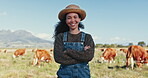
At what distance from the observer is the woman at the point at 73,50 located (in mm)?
2688

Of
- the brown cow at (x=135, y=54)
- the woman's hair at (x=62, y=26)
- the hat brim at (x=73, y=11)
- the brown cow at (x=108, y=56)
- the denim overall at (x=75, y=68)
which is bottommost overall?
the brown cow at (x=108, y=56)

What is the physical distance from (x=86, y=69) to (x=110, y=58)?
15270 millimetres

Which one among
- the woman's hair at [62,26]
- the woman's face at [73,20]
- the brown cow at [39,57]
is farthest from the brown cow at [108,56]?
the woman's face at [73,20]

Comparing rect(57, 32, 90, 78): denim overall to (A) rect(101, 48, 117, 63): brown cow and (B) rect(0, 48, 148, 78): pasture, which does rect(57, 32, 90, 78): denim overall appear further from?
(A) rect(101, 48, 117, 63): brown cow

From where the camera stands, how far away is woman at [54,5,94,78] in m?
2.69

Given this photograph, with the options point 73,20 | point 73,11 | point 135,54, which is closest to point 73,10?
point 73,11

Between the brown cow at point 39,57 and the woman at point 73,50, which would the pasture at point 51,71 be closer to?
the brown cow at point 39,57

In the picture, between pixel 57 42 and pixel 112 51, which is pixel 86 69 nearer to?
pixel 57 42

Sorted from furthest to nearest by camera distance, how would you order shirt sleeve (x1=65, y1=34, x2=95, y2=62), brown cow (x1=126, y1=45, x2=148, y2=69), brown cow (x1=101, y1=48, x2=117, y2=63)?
brown cow (x1=101, y1=48, x2=117, y2=63) < brown cow (x1=126, y1=45, x2=148, y2=69) < shirt sleeve (x1=65, y1=34, x2=95, y2=62)

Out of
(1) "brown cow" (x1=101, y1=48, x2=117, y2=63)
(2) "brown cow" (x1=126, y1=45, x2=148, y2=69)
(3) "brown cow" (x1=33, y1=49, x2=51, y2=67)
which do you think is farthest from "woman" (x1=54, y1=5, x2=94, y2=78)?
(1) "brown cow" (x1=101, y1=48, x2=117, y2=63)

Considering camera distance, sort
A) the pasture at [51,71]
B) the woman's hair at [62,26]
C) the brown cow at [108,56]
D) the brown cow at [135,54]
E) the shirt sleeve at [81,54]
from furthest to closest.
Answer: the brown cow at [108,56]
the brown cow at [135,54]
the pasture at [51,71]
the woman's hair at [62,26]
the shirt sleeve at [81,54]

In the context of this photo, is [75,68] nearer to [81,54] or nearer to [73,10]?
[81,54]

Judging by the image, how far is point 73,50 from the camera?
268 cm

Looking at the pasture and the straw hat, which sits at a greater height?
the straw hat
